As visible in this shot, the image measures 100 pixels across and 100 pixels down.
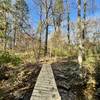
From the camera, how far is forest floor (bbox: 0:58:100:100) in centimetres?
1075

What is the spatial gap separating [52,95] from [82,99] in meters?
7.96

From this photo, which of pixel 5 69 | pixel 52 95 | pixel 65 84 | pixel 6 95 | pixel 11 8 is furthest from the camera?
pixel 5 69

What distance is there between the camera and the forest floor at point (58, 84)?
10750 millimetres

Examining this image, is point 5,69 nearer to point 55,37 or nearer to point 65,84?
point 65,84

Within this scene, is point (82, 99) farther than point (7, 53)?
Yes

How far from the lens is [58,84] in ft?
39.8

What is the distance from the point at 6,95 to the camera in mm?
10453

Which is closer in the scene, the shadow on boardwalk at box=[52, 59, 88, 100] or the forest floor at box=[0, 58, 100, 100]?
the forest floor at box=[0, 58, 100, 100]

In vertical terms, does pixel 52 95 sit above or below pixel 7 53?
below

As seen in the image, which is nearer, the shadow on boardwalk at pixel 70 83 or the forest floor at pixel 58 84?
the forest floor at pixel 58 84

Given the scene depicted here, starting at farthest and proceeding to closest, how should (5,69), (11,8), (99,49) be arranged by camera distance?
(99,49) < (5,69) < (11,8)

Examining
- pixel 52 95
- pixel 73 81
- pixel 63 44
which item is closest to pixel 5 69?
pixel 73 81

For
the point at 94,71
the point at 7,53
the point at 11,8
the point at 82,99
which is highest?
the point at 11,8

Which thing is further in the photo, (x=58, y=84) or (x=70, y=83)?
(x=70, y=83)
